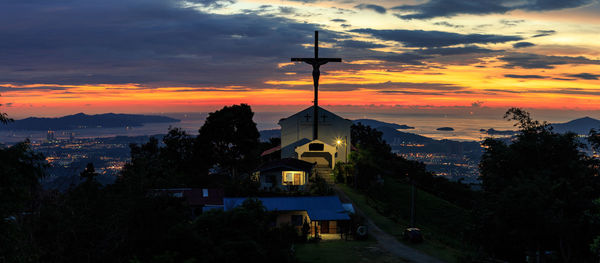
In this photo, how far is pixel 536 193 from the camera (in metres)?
26.4

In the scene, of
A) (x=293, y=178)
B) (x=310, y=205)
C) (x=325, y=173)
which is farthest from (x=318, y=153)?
(x=310, y=205)

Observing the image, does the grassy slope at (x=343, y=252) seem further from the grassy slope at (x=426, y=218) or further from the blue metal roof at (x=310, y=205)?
the grassy slope at (x=426, y=218)

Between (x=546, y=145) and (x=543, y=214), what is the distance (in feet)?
19.7

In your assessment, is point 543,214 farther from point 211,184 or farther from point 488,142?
point 211,184

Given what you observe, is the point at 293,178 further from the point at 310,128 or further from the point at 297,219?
the point at 310,128

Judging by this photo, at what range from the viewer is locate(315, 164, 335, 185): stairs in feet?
187

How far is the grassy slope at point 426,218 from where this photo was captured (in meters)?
36.2

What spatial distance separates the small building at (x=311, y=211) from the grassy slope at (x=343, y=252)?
232 centimetres

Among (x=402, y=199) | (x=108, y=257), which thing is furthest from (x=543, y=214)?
(x=402, y=199)

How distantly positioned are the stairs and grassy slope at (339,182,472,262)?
2651 millimetres

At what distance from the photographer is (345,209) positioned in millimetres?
41062

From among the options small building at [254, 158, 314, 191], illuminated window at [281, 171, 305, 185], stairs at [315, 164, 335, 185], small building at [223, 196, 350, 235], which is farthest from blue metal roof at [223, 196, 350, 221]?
stairs at [315, 164, 335, 185]

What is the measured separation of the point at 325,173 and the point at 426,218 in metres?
12.9

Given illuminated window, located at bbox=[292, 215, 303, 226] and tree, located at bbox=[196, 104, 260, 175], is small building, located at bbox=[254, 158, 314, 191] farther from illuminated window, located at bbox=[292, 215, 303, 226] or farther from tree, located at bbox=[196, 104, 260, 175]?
tree, located at bbox=[196, 104, 260, 175]
